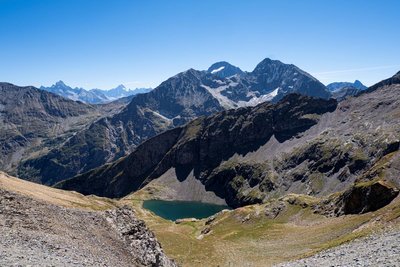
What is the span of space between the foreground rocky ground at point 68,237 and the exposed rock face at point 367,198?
7074 centimetres

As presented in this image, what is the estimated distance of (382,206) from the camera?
102m

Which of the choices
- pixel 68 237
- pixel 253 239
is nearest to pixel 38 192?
pixel 68 237

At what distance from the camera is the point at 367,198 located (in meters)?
110

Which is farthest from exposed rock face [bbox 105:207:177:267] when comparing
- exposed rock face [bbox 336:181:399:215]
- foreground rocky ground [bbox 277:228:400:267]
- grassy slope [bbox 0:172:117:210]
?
exposed rock face [bbox 336:181:399:215]

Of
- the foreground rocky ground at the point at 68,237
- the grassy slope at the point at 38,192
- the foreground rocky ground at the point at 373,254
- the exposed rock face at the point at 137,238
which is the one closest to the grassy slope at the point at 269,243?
the foreground rocky ground at the point at 373,254

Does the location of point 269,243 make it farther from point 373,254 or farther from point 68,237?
point 68,237

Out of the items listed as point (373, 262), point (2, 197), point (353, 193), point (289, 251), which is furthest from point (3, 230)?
point (353, 193)

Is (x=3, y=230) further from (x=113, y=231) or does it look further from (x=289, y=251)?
(x=289, y=251)

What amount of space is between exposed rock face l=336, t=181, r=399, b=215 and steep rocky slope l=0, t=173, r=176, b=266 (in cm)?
7049

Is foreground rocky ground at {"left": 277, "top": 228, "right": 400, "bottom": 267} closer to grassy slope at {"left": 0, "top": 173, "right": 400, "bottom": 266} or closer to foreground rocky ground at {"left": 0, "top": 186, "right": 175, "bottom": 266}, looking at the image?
grassy slope at {"left": 0, "top": 173, "right": 400, "bottom": 266}

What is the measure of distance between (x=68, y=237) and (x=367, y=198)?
3633 inches

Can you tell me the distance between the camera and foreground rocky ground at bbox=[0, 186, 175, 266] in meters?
31.5

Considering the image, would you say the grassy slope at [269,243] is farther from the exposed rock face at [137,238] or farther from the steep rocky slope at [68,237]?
the steep rocky slope at [68,237]

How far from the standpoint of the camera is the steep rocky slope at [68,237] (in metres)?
31.6
